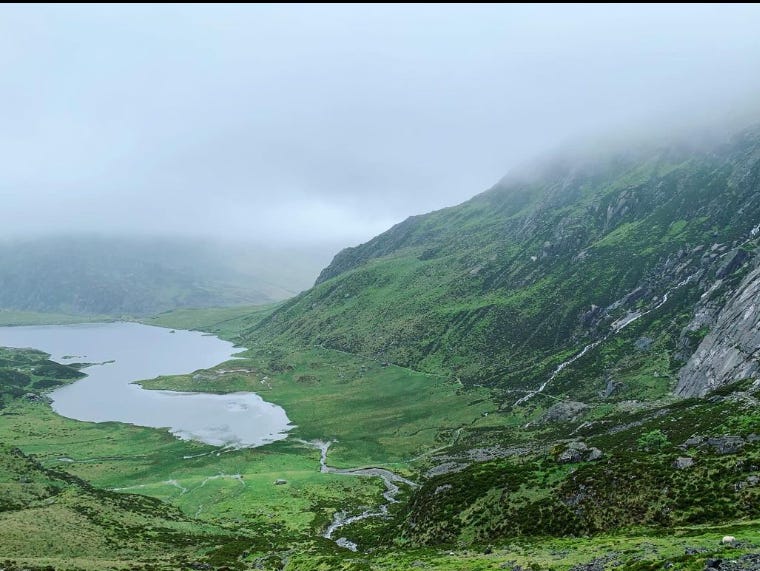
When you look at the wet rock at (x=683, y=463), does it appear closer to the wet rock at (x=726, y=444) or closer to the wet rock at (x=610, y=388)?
the wet rock at (x=726, y=444)

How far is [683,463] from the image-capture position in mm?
53188

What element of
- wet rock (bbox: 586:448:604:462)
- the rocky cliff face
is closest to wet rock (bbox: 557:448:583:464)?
wet rock (bbox: 586:448:604:462)

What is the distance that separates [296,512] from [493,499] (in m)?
49.4

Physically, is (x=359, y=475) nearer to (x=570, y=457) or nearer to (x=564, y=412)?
(x=564, y=412)

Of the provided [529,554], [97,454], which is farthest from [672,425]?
[97,454]

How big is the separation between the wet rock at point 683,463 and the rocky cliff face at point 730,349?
50.6 meters

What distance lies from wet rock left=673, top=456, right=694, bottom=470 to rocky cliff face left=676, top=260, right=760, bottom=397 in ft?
166

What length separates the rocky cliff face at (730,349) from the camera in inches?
4026

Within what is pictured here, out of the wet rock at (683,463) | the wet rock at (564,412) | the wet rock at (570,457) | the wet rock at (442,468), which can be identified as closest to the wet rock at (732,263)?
the wet rock at (564,412)

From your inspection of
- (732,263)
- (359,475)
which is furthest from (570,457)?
(732,263)

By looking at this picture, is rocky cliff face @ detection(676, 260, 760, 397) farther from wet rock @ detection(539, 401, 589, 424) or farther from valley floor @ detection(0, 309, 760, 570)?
valley floor @ detection(0, 309, 760, 570)

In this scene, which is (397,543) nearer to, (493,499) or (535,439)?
(493,499)

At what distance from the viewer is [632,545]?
125 feet

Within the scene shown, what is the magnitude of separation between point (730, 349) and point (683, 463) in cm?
7580
